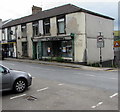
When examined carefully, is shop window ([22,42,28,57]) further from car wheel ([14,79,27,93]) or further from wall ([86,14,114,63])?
car wheel ([14,79,27,93])

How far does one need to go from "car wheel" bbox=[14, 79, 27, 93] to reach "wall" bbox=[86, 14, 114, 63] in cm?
1265

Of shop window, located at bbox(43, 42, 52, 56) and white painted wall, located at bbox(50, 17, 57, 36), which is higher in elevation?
white painted wall, located at bbox(50, 17, 57, 36)

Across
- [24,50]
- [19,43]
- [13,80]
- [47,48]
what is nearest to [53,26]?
[47,48]

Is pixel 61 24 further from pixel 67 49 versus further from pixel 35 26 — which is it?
pixel 35 26

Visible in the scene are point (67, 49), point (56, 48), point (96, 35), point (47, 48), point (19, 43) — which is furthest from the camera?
point (19, 43)

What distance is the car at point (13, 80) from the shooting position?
19.2 ft

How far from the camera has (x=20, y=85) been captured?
6.41 m

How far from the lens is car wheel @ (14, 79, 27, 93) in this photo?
626 centimetres

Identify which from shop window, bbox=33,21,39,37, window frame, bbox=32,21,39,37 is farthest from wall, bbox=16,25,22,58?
shop window, bbox=33,21,39,37

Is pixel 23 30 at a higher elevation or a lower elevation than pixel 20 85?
higher

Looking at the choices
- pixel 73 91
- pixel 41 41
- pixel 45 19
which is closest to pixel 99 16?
pixel 45 19

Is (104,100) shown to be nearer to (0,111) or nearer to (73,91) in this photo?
(73,91)

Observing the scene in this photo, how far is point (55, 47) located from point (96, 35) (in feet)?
20.3

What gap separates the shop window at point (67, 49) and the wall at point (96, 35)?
2.38 m
